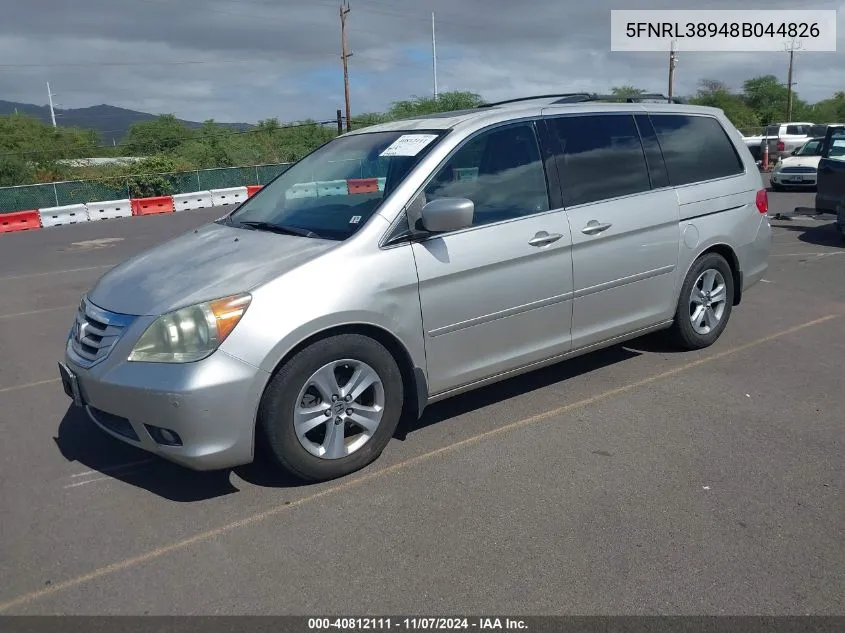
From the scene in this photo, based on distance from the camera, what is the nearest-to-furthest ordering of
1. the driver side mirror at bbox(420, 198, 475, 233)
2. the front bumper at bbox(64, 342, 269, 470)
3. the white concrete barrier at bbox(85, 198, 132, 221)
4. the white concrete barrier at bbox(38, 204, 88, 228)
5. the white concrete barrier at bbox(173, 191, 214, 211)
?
the front bumper at bbox(64, 342, 269, 470) < the driver side mirror at bbox(420, 198, 475, 233) < the white concrete barrier at bbox(38, 204, 88, 228) < the white concrete barrier at bbox(85, 198, 132, 221) < the white concrete barrier at bbox(173, 191, 214, 211)

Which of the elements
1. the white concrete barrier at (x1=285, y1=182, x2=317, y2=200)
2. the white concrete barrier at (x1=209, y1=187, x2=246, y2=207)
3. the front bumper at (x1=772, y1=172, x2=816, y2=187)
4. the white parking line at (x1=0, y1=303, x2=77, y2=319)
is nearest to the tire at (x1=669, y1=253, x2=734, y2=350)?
the white concrete barrier at (x1=285, y1=182, x2=317, y2=200)

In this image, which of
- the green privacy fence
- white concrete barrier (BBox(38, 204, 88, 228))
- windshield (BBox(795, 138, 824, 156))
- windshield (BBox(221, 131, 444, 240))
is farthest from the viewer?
the green privacy fence

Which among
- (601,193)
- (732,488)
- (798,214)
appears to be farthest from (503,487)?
(798,214)

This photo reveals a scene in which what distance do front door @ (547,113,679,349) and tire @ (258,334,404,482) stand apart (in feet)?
4.94

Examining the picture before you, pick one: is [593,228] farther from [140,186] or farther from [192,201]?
[140,186]

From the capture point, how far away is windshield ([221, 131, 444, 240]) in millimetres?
4320

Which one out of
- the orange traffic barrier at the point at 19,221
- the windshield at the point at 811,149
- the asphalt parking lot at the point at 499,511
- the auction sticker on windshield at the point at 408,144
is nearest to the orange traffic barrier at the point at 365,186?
the auction sticker on windshield at the point at 408,144

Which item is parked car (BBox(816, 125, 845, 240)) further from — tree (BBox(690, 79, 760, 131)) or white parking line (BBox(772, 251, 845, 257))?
tree (BBox(690, 79, 760, 131))

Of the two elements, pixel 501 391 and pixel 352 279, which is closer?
pixel 352 279

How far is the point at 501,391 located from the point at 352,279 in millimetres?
1801

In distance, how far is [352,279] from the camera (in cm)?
388

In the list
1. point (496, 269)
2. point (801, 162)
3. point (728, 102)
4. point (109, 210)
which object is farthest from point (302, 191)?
point (728, 102)

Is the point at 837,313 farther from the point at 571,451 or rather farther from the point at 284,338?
the point at 284,338

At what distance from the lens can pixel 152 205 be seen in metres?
23.5
